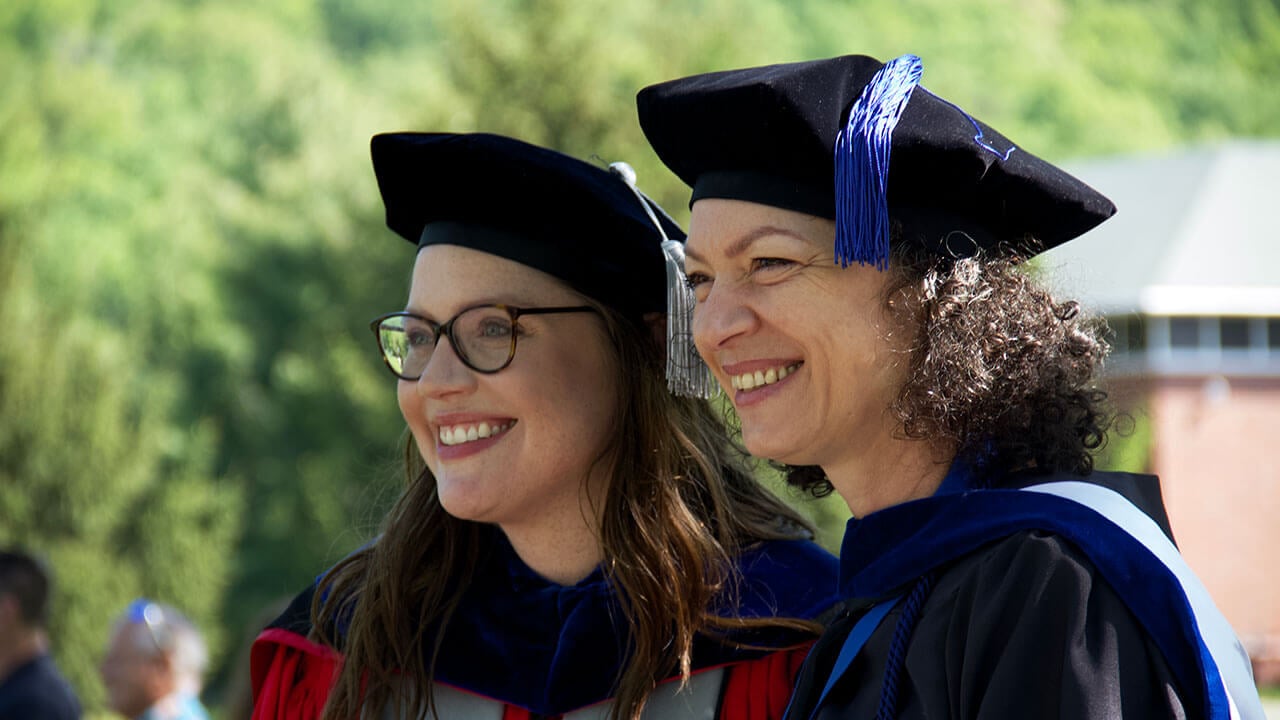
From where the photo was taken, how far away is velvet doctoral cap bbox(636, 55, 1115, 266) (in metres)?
2.07

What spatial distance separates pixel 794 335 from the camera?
7.19 feet

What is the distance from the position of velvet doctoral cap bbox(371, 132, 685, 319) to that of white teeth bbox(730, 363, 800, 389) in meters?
0.73

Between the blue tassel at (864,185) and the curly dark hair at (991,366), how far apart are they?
0.09m

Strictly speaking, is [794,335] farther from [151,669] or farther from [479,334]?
[151,669]

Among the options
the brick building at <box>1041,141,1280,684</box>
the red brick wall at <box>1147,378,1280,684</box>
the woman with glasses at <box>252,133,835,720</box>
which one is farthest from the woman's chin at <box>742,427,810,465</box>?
the red brick wall at <box>1147,378,1280,684</box>

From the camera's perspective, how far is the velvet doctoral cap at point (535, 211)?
9.48 ft

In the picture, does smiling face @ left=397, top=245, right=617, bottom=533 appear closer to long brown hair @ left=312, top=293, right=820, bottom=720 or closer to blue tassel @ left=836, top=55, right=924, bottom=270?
long brown hair @ left=312, top=293, right=820, bottom=720

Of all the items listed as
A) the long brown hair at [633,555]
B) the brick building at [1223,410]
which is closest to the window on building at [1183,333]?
the brick building at [1223,410]

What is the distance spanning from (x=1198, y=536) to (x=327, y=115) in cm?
1995

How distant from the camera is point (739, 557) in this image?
9.67 ft

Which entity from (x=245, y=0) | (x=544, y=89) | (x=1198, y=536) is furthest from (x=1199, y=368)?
(x=245, y=0)

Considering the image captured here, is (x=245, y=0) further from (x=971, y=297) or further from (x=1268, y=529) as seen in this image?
(x=971, y=297)

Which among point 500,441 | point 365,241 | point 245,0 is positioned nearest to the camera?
point 500,441

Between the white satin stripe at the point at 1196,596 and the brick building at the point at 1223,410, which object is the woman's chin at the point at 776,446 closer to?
the white satin stripe at the point at 1196,596
